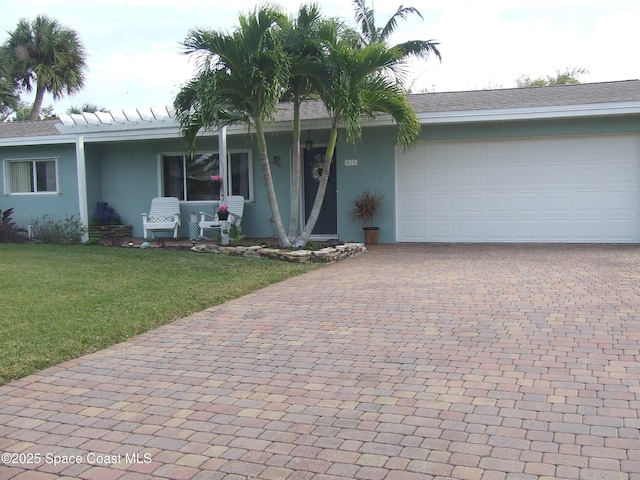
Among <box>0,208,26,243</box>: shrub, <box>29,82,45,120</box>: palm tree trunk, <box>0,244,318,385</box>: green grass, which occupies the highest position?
<box>29,82,45,120</box>: palm tree trunk

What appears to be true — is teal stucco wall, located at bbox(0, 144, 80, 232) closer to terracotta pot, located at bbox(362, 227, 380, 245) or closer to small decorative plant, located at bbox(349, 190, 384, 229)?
small decorative plant, located at bbox(349, 190, 384, 229)

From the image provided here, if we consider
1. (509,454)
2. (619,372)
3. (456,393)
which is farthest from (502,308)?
(509,454)

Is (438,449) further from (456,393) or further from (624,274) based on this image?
(624,274)

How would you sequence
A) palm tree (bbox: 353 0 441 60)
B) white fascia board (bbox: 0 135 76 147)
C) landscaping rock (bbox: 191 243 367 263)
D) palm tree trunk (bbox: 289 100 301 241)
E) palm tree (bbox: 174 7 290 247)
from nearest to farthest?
palm tree (bbox: 174 7 290 247) < landscaping rock (bbox: 191 243 367 263) < palm tree trunk (bbox: 289 100 301 241) < white fascia board (bbox: 0 135 76 147) < palm tree (bbox: 353 0 441 60)

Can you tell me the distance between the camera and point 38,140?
15.8 metres

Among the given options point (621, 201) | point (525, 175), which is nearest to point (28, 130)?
point (525, 175)

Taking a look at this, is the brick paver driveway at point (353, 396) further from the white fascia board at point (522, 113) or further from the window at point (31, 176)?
the window at point (31, 176)

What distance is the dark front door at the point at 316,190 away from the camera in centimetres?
1445

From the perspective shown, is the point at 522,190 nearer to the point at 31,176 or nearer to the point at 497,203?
the point at 497,203

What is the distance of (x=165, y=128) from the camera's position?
14289 millimetres

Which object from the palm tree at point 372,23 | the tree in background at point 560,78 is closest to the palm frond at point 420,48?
the palm tree at point 372,23

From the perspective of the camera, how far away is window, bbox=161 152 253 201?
15094mm

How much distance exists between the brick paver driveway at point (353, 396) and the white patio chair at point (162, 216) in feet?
25.4

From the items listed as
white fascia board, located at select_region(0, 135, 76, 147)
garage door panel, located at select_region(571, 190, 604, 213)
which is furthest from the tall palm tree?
white fascia board, located at select_region(0, 135, 76, 147)
